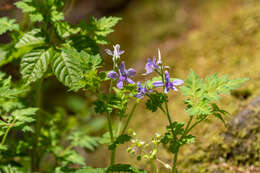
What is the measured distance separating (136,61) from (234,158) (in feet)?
7.61

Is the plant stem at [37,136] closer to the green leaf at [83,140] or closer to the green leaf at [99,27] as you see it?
the green leaf at [83,140]

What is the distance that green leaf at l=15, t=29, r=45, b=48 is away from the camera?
78.2 inches

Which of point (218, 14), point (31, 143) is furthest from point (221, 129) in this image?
point (218, 14)

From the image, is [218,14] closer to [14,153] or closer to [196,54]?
[196,54]

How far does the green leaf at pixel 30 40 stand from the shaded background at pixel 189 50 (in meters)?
1.03

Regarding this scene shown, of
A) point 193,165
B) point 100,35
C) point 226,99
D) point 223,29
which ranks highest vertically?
point 223,29

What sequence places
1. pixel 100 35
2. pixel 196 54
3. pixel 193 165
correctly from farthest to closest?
pixel 196 54, pixel 193 165, pixel 100 35

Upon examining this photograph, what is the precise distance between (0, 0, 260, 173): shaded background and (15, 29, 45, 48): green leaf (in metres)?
1.03

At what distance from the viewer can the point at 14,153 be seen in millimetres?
2162

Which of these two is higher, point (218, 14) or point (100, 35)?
point (218, 14)

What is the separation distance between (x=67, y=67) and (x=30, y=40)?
1.28ft

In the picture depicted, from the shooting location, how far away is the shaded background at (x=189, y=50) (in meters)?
2.30

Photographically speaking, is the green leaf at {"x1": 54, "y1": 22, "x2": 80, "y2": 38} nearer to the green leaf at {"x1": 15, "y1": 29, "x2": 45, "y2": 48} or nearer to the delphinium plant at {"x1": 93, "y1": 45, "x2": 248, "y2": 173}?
the green leaf at {"x1": 15, "y1": 29, "x2": 45, "y2": 48}

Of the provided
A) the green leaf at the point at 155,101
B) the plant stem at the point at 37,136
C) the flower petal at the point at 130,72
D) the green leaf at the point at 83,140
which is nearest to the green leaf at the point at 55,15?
the plant stem at the point at 37,136
